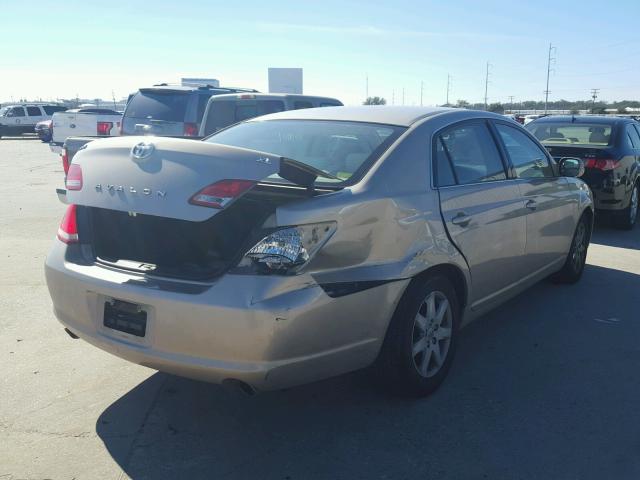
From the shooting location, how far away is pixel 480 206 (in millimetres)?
4031

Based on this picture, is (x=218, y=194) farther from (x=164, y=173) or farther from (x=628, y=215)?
(x=628, y=215)

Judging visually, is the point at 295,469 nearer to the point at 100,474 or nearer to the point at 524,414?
the point at 100,474

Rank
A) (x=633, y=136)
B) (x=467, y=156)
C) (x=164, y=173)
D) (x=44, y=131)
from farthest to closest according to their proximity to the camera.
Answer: (x=44, y=131), (x=633, y=136), (x=467, y=156), (x=164, y=173)

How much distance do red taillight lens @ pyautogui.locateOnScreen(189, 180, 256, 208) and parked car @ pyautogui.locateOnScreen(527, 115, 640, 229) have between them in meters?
7.21

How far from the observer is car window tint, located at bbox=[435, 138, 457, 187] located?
3.74m

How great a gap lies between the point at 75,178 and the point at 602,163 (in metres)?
7.55

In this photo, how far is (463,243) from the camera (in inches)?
150

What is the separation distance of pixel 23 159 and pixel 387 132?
67.6 feet

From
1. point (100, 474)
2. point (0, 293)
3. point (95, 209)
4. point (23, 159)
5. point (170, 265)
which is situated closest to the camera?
point (100, 474)

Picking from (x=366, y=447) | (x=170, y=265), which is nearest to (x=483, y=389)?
(x=366, y=447)

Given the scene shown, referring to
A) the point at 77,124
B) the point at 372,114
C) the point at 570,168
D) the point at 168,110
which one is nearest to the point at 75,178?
the point at 372,114

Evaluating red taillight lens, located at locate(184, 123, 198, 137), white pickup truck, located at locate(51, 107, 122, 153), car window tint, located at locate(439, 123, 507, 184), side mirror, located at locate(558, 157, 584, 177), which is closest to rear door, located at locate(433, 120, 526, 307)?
car window tint, located at locate(439, 123, 507, 184)

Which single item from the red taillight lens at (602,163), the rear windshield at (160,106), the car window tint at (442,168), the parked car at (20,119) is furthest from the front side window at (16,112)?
the car window tint at (442,168)

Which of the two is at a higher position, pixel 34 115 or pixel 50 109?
pixel 50 109
